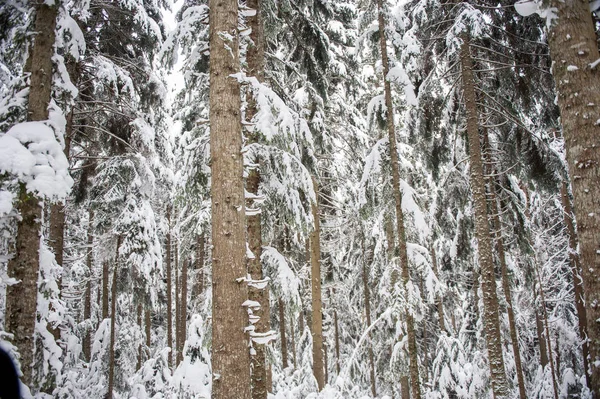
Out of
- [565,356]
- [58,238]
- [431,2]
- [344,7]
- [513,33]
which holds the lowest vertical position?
[565,356]

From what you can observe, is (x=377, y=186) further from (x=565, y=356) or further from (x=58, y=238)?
(x=565, y=356)

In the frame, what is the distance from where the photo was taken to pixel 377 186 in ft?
37.2

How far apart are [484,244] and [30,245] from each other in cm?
988

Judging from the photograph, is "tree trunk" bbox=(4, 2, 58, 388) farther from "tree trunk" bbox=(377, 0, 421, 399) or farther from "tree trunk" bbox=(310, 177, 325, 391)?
"tree trunk" bbox=(310, 177, 325, 391)

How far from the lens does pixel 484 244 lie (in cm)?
1006

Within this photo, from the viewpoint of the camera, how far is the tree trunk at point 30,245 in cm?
543

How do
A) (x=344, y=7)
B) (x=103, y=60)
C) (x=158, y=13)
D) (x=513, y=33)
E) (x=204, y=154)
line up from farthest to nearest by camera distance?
(x=344, y=7), (x=158, y=13), (x=513, y=33), (x=103, y=60), (x=204, y=154)

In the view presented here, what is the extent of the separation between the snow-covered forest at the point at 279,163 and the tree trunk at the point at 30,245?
0.02m

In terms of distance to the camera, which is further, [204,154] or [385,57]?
[385,57]

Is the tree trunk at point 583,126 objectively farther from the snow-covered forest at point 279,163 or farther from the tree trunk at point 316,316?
the tree trunk at point 316,316

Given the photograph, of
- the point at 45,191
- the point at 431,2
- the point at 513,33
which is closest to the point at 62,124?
the point at 45,191

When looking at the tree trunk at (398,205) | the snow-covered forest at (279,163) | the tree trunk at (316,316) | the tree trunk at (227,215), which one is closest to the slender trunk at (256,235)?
the snow-covered forest at (279,163)

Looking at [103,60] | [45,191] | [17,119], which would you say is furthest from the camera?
[103,60]

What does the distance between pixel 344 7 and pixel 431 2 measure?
409 cm
